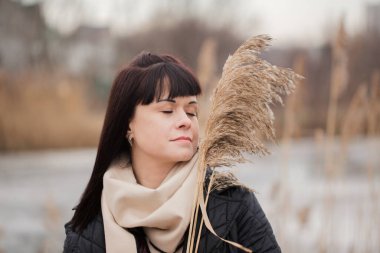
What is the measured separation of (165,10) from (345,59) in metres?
31.7

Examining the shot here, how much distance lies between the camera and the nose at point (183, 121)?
6.55 ft

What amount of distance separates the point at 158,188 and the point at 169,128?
22 cm

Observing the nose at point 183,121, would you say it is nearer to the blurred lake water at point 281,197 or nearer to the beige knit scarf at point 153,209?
the beige knit scarf at point 153,209

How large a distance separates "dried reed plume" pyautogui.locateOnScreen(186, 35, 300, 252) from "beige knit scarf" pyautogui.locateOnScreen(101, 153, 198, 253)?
167 millimetres

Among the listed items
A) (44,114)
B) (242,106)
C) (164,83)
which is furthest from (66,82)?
(242,106)

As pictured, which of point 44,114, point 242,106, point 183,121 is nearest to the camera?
point 242,106

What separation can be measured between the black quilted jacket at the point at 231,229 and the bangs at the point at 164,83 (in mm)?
391

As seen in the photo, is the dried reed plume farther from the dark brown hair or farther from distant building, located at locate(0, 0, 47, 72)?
distant building, located at locate(0, 0, 47, 72)

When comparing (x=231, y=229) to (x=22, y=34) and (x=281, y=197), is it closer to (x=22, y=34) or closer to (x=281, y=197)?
(x=281, y=197)

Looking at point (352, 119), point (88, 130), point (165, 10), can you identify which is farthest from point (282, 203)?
point (165, 10)

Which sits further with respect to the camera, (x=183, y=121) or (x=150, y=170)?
(x=150, y=170)

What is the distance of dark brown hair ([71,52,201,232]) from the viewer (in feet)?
6.73

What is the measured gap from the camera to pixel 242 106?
178 centimetres

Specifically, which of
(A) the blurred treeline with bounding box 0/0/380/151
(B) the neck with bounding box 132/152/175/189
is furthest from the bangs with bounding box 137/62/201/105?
(A) the blurred treeline with bounding box 0/0/380/151
